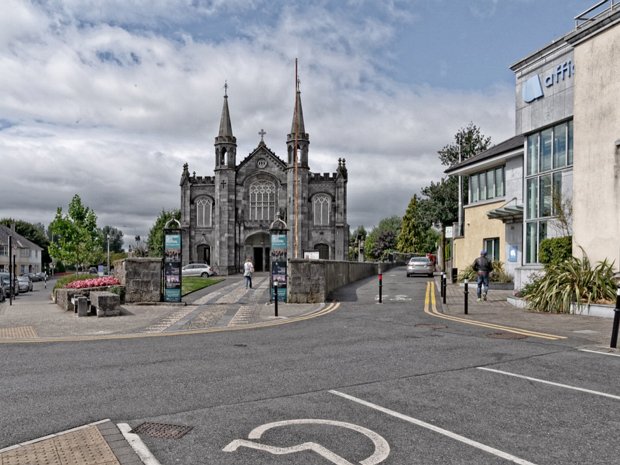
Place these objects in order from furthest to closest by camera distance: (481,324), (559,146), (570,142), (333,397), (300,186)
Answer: (300,186) < (559,146) < (570,142) < (481,324) < (333,397)

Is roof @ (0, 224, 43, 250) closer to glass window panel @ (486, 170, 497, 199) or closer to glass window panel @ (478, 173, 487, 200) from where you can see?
glass window panel @ (478, 173, 487, 200)

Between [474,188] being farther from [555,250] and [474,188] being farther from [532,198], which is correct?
[555,250]

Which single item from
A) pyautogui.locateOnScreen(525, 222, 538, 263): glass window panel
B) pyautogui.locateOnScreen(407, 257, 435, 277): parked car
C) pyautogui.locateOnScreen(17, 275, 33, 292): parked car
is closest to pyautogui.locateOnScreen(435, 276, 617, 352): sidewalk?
pyautogui.locateOnScreen(525, 222, 538, 263): glass window panel

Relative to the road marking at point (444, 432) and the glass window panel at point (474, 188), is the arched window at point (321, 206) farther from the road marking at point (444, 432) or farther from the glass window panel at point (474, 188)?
the road marking at point (444, 432)

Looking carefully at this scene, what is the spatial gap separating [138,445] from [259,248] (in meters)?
56.4

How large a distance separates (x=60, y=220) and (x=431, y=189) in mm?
33800

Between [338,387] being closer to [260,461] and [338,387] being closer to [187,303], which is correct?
[260,461]

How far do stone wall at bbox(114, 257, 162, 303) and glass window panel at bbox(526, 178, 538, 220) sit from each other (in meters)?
14.3

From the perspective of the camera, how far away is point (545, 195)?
20453mm

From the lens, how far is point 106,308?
15.4 meters

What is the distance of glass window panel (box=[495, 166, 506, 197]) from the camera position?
28067 millimetres

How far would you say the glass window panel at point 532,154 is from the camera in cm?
2088

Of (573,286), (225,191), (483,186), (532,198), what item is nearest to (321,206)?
(225,191)

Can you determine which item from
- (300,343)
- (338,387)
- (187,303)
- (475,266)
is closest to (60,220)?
(187,303)
